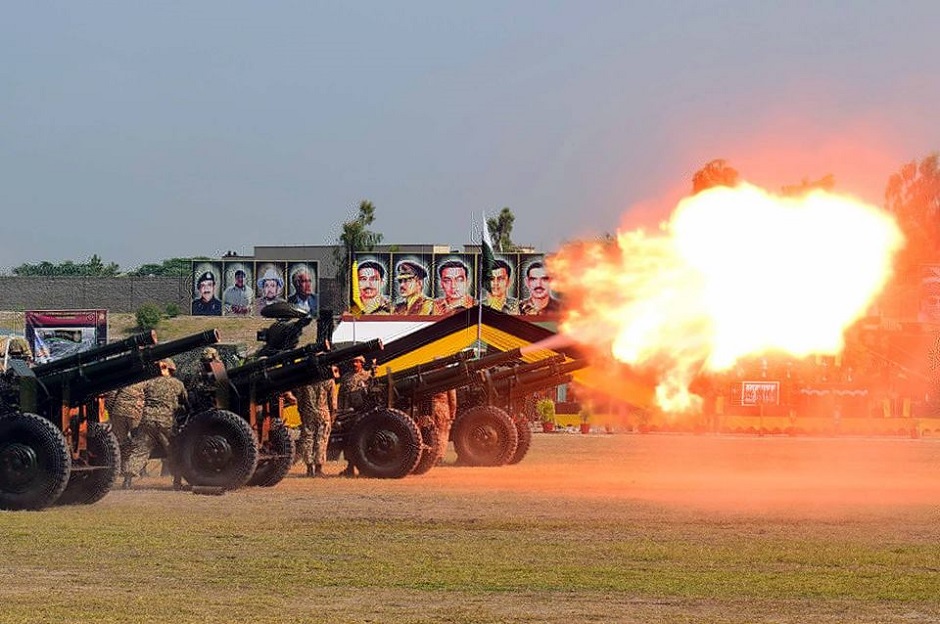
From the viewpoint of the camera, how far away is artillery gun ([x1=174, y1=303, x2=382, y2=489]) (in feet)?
83.1

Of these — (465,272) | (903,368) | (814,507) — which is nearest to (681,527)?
(814,507)

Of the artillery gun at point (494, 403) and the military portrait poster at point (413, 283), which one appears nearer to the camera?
the artillery gun at point (494, 403)

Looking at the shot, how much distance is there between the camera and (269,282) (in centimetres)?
9431

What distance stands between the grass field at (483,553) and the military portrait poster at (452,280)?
5659 centimetres

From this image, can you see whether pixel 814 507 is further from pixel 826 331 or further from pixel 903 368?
pixel 903 368

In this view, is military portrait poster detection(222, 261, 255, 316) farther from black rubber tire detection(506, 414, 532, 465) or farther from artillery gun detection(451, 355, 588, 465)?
black rubber tire detection(506, 414, 532, 465)

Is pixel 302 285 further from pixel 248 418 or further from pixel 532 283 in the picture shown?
pixel 248 418

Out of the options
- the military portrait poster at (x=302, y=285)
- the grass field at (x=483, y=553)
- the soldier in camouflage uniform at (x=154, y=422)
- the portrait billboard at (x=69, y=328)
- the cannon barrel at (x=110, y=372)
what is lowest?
the grass field at (x=483, y=553)

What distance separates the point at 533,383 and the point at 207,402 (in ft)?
35.7

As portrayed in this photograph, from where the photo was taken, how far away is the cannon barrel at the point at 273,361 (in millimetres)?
26609

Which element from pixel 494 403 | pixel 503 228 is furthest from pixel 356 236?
pixel 494 403

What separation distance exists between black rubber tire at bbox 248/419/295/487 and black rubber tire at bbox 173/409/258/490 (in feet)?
4.47

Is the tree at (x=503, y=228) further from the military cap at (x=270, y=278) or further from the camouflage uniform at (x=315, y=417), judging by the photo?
the camouflage uniform at (x=315, y=417)

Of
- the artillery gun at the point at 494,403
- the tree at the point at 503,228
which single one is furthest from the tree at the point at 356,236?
the artillery gun at the point at 494,403
